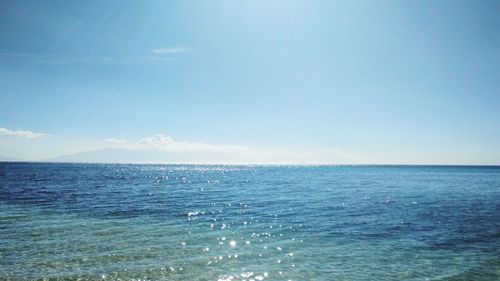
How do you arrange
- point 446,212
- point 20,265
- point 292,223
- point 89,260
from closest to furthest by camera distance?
point 20,265 < point 89,260 < point 292,223 < point 446,212

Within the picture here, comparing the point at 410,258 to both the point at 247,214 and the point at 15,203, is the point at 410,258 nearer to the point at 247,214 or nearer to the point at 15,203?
the point at 247,214

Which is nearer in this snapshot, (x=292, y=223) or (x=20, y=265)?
(x=20, y=265)

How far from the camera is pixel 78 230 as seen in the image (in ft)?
70.8

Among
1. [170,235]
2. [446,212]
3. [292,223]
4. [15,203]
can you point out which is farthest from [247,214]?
[15,203]

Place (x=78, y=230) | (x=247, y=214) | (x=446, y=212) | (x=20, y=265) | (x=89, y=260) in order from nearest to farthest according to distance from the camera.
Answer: (x=20, y=265)
(x=89, y=260)
(x=78, y=230)
(x=247, y=214)
(x=446, y=212)

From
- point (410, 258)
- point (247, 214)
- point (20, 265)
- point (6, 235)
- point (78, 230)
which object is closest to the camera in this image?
point (20, 265)

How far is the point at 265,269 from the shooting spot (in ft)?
46.7

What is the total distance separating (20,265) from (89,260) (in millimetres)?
2715

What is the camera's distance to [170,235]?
67.2ft

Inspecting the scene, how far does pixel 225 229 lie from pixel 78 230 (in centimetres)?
993

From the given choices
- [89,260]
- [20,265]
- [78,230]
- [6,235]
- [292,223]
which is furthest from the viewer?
[292,223]

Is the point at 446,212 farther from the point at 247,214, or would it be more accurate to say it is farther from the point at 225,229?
the point at 225,229

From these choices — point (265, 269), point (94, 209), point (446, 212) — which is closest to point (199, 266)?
point (265, 269)

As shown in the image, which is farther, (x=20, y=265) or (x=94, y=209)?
(x=94, y=209)
